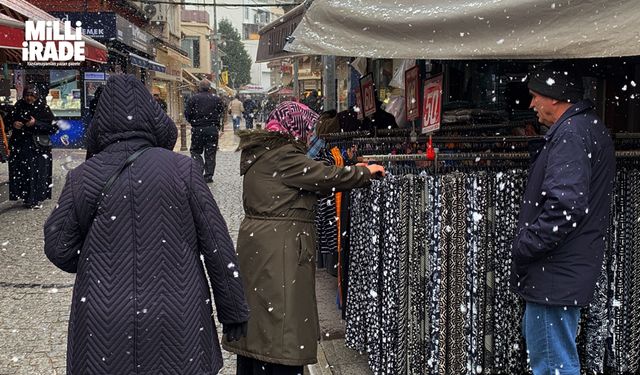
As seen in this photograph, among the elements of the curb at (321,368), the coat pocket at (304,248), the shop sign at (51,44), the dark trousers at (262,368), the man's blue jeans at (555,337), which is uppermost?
the shop sign at (51,44)

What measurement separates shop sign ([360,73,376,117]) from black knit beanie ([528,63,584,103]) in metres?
2.63

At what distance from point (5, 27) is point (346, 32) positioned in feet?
20.1

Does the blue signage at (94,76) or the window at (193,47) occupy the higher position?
the window at (193,47)

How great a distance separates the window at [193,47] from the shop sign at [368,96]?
59.3 metres

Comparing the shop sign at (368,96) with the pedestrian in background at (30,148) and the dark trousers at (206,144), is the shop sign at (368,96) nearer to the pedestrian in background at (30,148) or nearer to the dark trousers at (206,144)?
the pedestrian in background at (30,148)

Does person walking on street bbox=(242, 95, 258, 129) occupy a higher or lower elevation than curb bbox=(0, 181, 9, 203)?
higher

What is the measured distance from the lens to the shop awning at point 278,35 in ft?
22.0

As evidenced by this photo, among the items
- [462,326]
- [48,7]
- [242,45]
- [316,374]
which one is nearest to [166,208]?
[462,326]

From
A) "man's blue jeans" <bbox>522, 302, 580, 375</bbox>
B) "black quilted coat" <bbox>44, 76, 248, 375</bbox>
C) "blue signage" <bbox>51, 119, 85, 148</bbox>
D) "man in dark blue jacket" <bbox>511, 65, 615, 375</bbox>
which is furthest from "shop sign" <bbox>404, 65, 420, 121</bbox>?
"blue signage" <bbox>51, 119, 85, 148</bbox>

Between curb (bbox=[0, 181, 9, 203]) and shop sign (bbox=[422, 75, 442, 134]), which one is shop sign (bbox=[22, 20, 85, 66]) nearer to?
curb (bbox=[0, 181, 9, 203])

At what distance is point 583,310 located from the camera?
12.1ft

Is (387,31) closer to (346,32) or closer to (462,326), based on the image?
(346,32)

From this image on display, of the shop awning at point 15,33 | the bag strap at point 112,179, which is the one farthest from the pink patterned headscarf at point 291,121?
the shop awning at point 15,33

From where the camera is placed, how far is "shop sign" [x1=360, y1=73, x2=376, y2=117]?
5.77 meters
